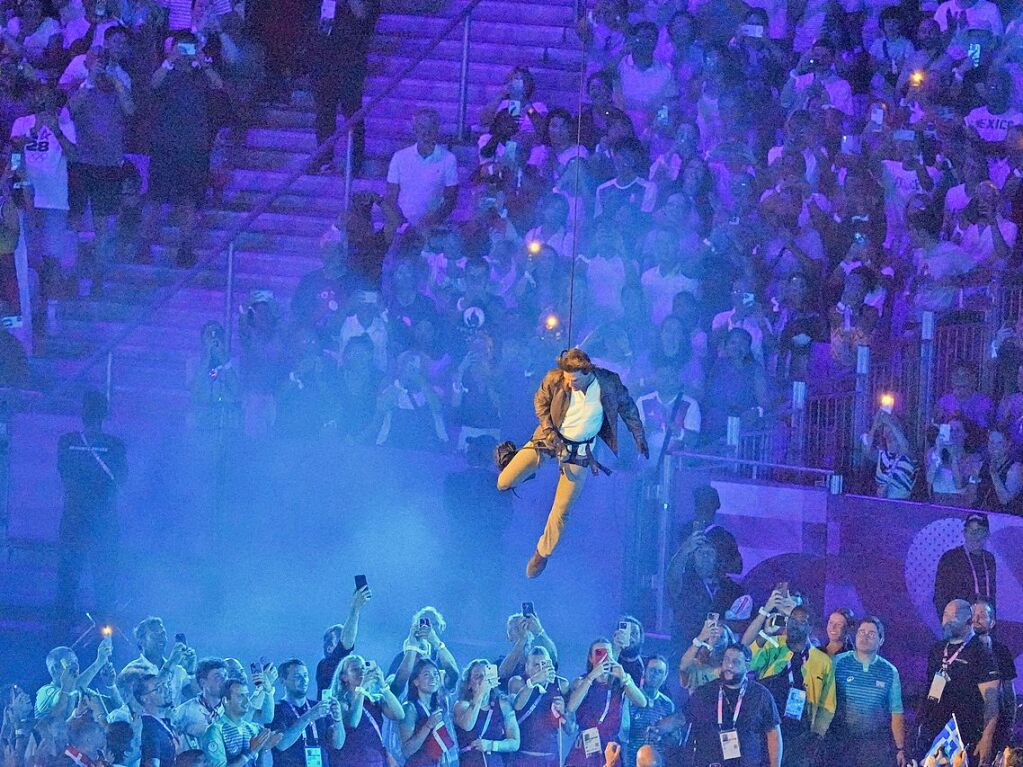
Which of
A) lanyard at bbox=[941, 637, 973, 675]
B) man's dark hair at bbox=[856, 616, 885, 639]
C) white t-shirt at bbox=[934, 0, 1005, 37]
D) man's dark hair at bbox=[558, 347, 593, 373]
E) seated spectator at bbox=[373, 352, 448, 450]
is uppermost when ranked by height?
white t-shirt at bbox=[934, 0, 1005, 37]

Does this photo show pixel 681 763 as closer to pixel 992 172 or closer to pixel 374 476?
pixel 374 476

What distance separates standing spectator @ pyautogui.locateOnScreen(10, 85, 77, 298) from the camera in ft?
37.9

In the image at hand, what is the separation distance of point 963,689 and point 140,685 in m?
5.15

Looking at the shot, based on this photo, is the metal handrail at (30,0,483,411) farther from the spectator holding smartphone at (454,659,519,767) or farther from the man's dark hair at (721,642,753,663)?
the man's dark hair at (721,642,753,663)

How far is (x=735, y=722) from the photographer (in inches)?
380

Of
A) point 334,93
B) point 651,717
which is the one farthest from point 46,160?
point 651,717

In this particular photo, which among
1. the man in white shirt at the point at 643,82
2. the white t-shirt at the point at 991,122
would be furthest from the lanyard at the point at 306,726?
the white t-shirt at the point at 991,122

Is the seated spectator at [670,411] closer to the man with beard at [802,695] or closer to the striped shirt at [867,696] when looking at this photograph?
the man with beard at [802,695]

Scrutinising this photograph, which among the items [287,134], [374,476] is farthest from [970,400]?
[287,134]

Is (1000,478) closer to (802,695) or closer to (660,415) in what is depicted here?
(802,695)

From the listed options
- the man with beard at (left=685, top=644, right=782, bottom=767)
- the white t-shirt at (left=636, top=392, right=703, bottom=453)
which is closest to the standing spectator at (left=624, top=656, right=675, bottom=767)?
the man with beard at (left=685, top=644, right=782, bottom=767)

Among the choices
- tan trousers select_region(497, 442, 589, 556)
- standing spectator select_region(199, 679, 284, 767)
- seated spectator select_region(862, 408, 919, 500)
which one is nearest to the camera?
tan trousers select_region(497, 442, 589, 556)

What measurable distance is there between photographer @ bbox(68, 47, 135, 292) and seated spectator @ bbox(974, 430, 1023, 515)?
6490 millimetres

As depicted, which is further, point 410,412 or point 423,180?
point 423,180
